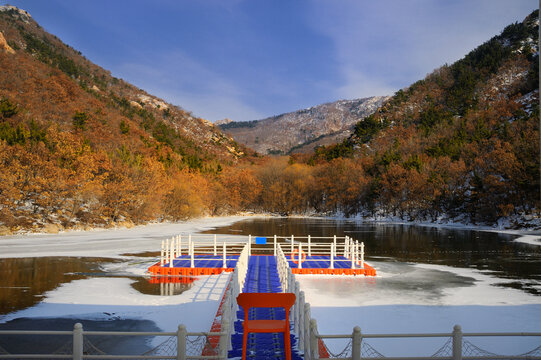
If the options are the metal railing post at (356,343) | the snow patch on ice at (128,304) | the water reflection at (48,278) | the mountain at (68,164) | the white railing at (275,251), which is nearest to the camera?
the metal railing post at (356,343)

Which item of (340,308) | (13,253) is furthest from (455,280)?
(13,253)

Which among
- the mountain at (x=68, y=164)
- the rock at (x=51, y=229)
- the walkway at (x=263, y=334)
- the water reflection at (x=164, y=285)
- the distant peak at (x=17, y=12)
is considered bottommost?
the water reflection at (x=164, y=285)

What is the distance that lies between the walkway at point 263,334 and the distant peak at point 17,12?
154 m

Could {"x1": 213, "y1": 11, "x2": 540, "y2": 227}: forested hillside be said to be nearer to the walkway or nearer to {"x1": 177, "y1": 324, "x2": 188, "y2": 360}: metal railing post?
the walkway

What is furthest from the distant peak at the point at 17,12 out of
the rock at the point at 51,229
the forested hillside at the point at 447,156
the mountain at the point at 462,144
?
the rock at the point at 51,229

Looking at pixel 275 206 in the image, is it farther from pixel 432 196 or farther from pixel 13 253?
pixel 13 253

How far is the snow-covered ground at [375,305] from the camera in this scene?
32.2 ft

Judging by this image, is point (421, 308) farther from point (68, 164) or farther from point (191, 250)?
point (68, 164)

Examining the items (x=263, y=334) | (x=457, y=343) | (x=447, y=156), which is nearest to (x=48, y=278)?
(x=263, y=334)

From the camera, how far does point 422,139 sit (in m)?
89.2

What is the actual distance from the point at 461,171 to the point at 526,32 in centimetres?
8636

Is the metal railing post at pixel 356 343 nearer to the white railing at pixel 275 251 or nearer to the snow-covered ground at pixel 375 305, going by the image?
the snow-covered ground at pixel 375 305

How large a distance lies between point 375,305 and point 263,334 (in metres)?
4.79

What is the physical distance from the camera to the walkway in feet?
24.8
